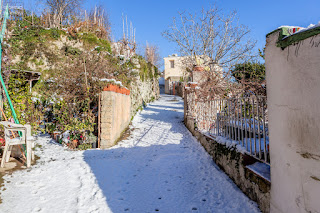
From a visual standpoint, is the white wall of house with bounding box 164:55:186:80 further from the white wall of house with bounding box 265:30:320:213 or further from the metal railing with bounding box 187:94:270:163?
the white wall of house with bounding box 265:30:320:213

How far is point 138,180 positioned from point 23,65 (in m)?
9.13

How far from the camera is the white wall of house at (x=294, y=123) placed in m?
1.34

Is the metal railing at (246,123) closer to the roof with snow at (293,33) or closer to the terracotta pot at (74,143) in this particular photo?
the roof with snow at (293,33)

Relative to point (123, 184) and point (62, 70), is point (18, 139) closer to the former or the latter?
point (123, 184)

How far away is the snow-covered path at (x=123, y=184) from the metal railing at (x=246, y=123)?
0.70 m

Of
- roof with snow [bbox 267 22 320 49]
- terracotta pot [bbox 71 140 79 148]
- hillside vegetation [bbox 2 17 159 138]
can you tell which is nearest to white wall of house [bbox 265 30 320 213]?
roof with snow [bbox 267 22 320 49]

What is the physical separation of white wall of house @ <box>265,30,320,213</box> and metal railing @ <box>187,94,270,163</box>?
41cm

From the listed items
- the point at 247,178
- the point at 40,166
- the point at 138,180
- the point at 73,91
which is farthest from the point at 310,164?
the point at 73,91

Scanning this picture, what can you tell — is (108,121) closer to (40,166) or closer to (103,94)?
(103,94)

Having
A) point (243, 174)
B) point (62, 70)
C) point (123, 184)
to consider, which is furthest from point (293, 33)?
point (62, 70)

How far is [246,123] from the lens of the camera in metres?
2.61

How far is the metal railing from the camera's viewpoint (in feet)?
7.47

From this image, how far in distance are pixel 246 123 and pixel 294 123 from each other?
1.08 metres

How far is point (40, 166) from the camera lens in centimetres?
357
